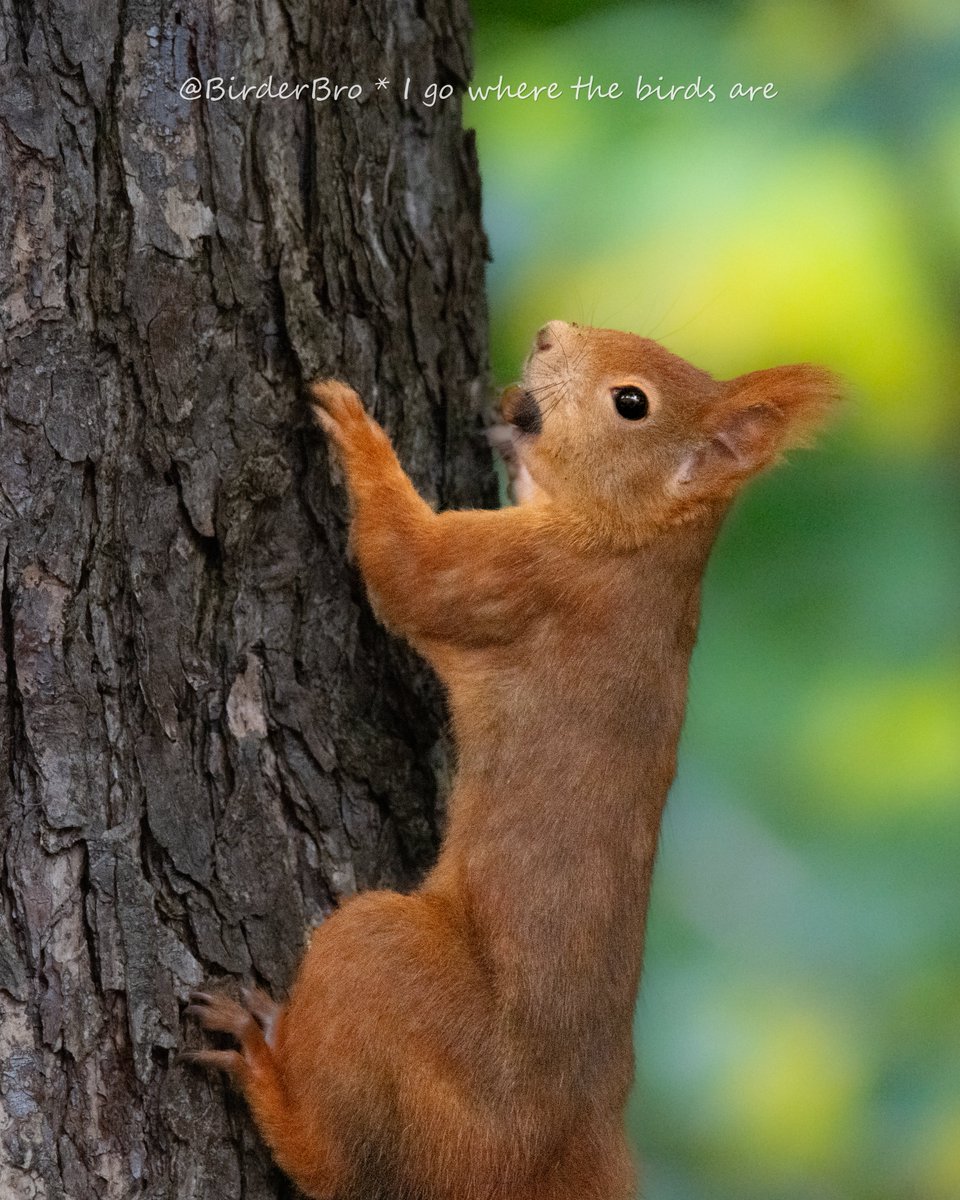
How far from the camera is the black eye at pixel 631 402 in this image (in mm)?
2803

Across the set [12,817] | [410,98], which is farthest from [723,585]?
[12,817]

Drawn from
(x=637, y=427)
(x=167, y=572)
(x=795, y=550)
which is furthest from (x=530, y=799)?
(x=795, y=550)

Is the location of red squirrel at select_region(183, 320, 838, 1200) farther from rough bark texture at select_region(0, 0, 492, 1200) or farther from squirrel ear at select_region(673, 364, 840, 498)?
rough bark texture at select_region(0, 0, 492, 1200)

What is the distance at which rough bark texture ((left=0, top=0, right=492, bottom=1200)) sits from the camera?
2057 mm

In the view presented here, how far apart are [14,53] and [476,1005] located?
167cm

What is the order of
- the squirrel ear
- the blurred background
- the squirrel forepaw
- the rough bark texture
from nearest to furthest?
the rough bark texture, the squirrel forepaw, the squirrel ear, the blurred background

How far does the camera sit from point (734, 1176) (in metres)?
3.54

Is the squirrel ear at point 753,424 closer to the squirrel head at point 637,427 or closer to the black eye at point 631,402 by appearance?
the squirrel head at point 637,427

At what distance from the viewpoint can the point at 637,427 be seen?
2.82 meters

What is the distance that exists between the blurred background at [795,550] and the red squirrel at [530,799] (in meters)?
0.89

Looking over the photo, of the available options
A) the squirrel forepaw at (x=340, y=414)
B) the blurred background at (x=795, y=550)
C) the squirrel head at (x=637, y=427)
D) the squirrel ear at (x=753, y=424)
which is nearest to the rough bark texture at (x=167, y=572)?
the squirrel forepaw at (x=340, y=414)

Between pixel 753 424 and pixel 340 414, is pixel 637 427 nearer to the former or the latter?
pixel 753 424

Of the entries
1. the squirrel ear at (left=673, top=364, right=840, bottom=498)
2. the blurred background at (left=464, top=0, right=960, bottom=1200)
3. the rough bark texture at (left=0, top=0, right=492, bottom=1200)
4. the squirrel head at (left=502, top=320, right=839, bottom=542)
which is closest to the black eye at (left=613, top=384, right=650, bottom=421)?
the squirrel head at (left=502, top=320, right=839, bottom=542)

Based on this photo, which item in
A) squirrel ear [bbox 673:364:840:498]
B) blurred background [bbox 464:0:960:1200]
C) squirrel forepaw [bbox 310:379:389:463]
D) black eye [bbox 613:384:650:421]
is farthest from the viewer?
blurred background [bbox 464:0:960:1200]
